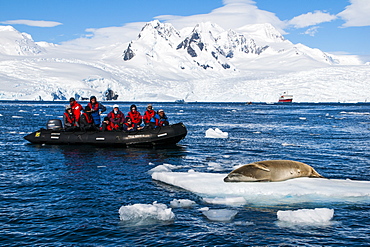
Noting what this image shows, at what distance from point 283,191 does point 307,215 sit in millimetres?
1188

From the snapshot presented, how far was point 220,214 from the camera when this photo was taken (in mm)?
6727

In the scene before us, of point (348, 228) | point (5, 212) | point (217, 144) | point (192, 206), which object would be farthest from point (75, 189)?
point (217, 144)

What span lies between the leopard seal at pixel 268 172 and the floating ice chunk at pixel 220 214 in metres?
1.59

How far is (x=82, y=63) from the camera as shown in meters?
134

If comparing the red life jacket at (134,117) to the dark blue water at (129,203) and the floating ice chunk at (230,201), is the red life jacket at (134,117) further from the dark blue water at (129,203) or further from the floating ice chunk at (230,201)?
the floating ice chunk at (230,201)

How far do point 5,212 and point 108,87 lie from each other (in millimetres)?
94426

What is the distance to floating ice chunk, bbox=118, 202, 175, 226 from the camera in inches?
265

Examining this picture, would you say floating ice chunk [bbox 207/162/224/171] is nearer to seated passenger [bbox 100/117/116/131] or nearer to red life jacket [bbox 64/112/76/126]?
seated passenger [bbox 100/117/116/131]

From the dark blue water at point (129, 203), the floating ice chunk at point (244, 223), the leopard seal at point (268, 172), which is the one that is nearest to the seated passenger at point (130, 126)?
the dark blue water at point (129, 203)

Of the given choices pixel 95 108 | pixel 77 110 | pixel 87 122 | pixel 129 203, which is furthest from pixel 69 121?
pixel 129 203

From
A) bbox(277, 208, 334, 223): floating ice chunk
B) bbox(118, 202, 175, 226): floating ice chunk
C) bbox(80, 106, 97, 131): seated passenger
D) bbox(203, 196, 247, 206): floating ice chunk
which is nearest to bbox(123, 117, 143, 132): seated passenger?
bbox(80, 106, 97, 131): seated passenger

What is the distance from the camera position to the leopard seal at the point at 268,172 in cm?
832

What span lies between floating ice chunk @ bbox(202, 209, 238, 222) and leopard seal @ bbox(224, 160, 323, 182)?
1.59m

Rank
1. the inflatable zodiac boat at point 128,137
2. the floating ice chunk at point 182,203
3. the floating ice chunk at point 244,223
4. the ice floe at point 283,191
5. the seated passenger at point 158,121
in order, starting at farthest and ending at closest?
the seated passenger at point 158,121, the inflatable zodiac boat at point 128,137, the ice floe at point 283,191, the floating ice chunk at point 182,203, the floating ice chunk at point 244,223
